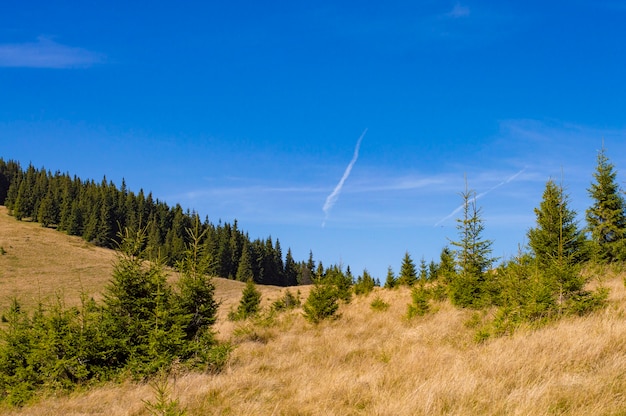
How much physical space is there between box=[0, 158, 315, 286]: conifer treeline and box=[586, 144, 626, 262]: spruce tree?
7580 centimetres

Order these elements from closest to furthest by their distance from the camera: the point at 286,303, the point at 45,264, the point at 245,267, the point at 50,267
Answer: the point at 286,303 → the point at 50,267 → the point at 45,264 → the point at 245,267

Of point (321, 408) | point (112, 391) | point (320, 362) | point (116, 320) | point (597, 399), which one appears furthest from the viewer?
point (116, 320)

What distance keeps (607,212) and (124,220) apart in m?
105

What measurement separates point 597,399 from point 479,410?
1.14 metres

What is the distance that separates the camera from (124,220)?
104m

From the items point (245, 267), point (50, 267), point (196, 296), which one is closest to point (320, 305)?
point (196, 296)

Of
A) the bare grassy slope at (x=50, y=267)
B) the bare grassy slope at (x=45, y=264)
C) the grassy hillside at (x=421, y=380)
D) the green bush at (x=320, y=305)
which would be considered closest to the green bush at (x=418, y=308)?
the green bush at (x=320, y=305)

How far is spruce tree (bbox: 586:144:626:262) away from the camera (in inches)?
792

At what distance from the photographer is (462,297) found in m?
14.8

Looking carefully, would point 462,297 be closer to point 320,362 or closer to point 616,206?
point 320,362

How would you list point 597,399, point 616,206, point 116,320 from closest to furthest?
1. point 597,399
2. point 116,320
3. point 616,206

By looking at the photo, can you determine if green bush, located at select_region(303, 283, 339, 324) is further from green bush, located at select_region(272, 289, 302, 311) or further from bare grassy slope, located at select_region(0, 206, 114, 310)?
bare grassy slope, located at select_region(0, 206, 114, 310)

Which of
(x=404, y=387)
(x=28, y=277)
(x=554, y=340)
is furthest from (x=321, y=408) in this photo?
(x=28, y=277)

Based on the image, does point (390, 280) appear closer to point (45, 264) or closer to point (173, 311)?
point (173, 311)
